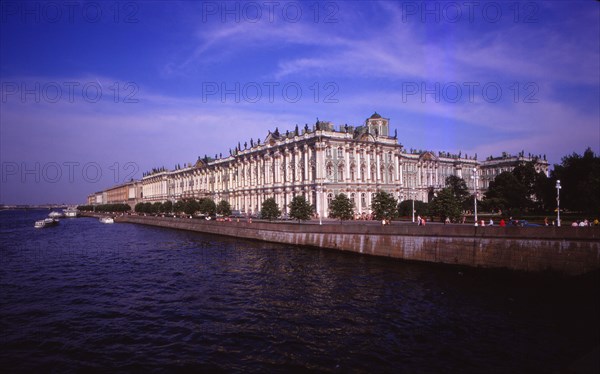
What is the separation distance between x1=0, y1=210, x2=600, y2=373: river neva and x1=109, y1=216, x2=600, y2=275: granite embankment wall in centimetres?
99

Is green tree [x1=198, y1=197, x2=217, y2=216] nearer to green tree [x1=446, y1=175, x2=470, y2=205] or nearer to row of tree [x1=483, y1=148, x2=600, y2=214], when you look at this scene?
green tree [x1=446, y1=175, x2=470, y2=205]

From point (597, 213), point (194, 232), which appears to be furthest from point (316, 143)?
point (597, 213)

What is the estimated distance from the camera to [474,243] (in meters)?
30.8

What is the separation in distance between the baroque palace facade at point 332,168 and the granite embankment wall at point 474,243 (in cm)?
2590

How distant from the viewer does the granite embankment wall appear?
2522 cm

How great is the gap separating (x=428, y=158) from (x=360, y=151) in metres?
32.5

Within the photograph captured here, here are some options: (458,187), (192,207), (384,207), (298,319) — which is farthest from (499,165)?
(298,319)

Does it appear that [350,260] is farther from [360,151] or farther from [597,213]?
[360,151]

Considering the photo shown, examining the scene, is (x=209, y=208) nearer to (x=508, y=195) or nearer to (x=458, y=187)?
(x=458, y=187)

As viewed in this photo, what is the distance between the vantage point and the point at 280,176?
82.9 metres

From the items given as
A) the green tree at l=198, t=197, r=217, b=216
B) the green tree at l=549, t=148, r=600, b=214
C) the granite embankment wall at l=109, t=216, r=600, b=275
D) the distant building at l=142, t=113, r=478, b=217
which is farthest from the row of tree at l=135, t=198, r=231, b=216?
the green tree at l=549, t=148, r=600, b=214

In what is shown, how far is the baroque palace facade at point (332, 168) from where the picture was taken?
7281cm

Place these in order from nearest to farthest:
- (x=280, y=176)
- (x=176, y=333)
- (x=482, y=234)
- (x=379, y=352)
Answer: (x=379, y=352), (x=176, y=333), (x=482, y=234), (x=280, y=176)

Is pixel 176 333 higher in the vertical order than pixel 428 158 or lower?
lower
